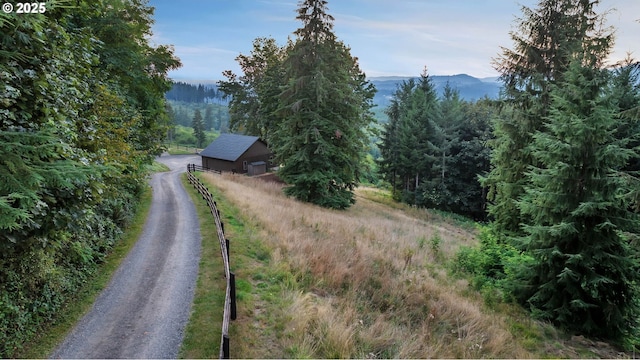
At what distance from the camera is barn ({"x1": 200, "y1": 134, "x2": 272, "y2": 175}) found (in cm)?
4622

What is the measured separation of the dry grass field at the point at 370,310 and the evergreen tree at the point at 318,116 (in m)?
9.58

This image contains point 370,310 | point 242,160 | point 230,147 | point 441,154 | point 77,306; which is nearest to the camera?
point 77,306

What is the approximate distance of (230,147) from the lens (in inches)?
1885

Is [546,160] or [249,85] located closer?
[546,160]

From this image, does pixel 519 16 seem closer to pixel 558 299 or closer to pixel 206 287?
pixel 558 299

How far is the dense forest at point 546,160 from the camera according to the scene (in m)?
10.0

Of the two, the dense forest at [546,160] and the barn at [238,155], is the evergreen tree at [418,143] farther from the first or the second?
the barn at [238,155]

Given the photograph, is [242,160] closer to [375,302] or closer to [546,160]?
[375,302]

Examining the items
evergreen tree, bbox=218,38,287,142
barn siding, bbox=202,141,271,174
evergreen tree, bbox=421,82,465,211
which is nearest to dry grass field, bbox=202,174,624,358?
evergreen tree, bbox=421,82,465,211

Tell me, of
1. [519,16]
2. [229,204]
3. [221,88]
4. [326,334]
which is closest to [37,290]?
[326,334]

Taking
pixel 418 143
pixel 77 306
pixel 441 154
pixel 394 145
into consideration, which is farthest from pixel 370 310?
Answer: pixel 394 145

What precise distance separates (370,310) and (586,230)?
706 cm

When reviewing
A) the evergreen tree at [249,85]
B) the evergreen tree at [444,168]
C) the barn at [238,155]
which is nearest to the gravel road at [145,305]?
the evergreen tree at [444,168]

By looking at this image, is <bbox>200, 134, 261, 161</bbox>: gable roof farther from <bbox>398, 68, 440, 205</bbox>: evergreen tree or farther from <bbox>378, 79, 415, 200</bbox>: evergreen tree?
<bbox>398, 68, 440, 205</bbox>: evergreen tree
